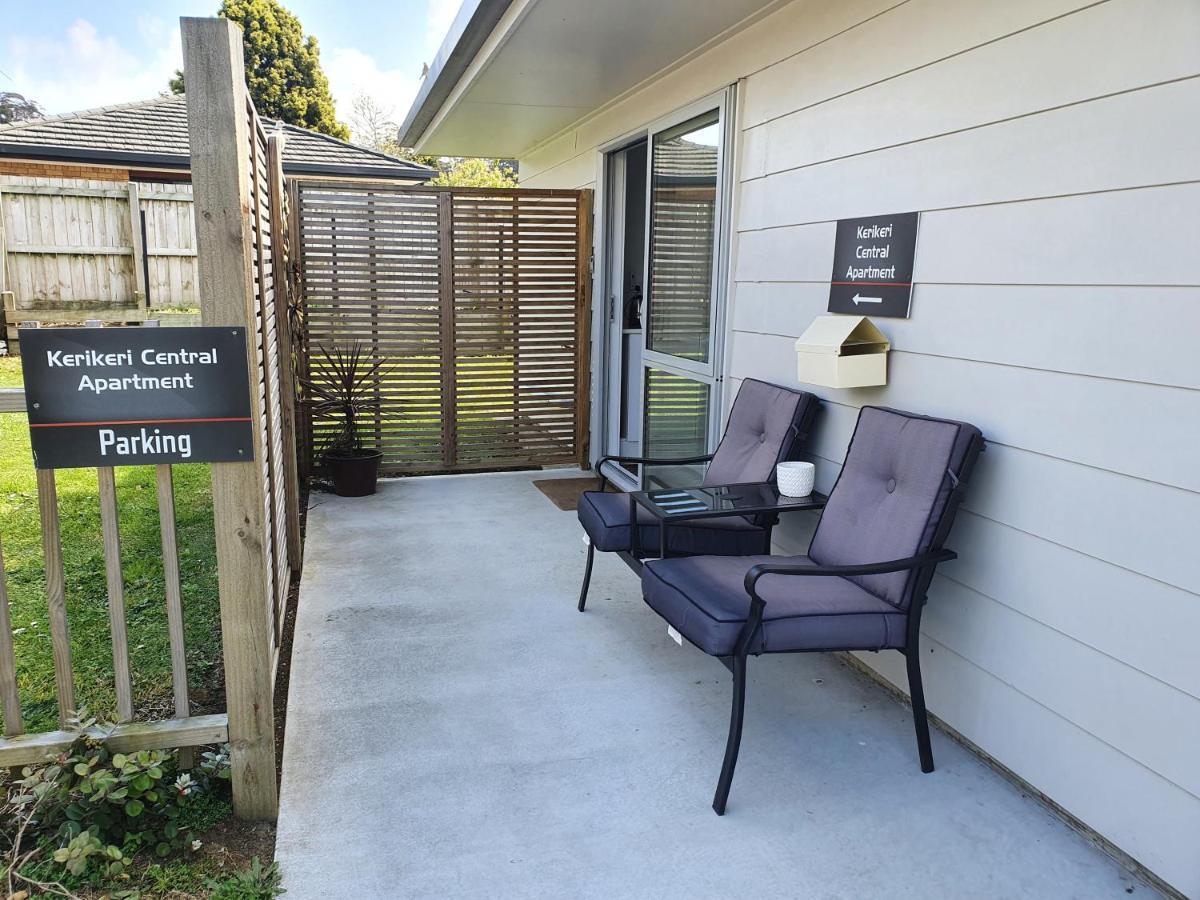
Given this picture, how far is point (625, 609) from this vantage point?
3.59m

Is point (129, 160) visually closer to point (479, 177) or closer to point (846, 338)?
point (846, 338)

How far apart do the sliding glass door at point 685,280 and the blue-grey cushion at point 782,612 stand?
5.68 ft

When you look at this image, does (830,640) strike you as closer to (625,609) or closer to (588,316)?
(625,609)

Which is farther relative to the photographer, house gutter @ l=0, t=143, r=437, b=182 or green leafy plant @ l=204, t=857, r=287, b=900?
house gutter @ l=0, t=143, r=437, b=182

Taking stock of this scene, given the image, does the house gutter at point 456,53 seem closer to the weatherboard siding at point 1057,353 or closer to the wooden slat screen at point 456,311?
the wooden slat screen at point 456,311

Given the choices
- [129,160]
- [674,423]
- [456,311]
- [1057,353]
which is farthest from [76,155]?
[1057,353]

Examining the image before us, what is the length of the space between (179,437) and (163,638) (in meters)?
1.61

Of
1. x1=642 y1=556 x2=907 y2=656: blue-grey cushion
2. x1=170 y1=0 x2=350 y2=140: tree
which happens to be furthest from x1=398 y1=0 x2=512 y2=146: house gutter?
x1=170 y1=0 x2=350 y2=140: tree

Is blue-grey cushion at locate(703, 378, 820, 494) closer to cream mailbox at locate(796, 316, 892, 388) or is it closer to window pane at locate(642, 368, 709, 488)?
cream mailbox at locate(796, 316, 892, 388)

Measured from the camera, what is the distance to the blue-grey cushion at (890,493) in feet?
7.85

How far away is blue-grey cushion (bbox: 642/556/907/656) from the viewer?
7.38ft

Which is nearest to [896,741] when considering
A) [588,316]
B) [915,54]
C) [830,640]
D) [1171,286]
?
[830,640]

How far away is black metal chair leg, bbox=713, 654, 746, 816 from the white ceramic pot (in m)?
1.04

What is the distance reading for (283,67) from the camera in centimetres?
1880
